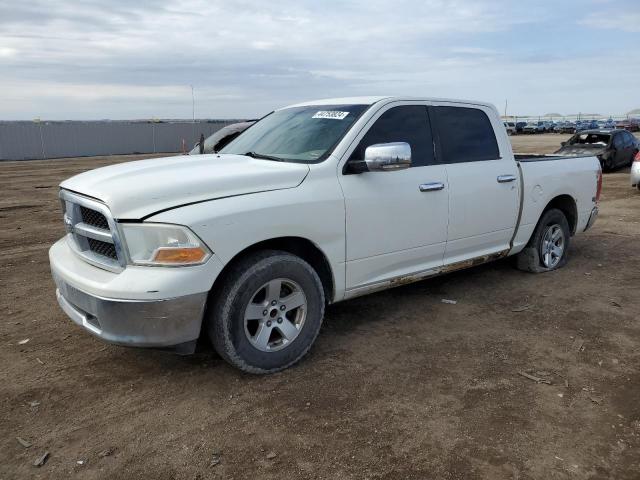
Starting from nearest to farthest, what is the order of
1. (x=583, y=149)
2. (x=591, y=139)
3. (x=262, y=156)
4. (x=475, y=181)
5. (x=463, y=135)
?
(x=262, y=156) → (x=475, y=181) → (x=463, y=135) → (x=583, y=149) → (x=591, y=139)

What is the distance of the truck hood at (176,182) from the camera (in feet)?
10.7

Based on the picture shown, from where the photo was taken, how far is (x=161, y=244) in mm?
3160

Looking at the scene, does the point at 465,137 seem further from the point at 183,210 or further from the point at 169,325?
the point at 169,325

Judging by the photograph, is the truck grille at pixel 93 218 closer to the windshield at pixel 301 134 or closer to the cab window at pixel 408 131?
the windshield at pixel 301 134

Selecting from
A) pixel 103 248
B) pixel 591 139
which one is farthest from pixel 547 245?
pixel 591 139

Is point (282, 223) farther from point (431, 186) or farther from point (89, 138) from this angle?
point (89, 138)

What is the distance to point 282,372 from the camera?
375 cm

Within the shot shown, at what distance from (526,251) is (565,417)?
3.13 meters

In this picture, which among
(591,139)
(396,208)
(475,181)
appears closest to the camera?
(396,208)

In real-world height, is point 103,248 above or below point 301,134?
below

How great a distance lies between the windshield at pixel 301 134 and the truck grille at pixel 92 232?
1413 mm

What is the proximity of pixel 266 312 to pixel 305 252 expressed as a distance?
0.58 metres

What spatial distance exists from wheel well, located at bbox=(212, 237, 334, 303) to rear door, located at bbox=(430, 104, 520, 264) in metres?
1.30

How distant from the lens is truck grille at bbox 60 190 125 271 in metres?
3.27
